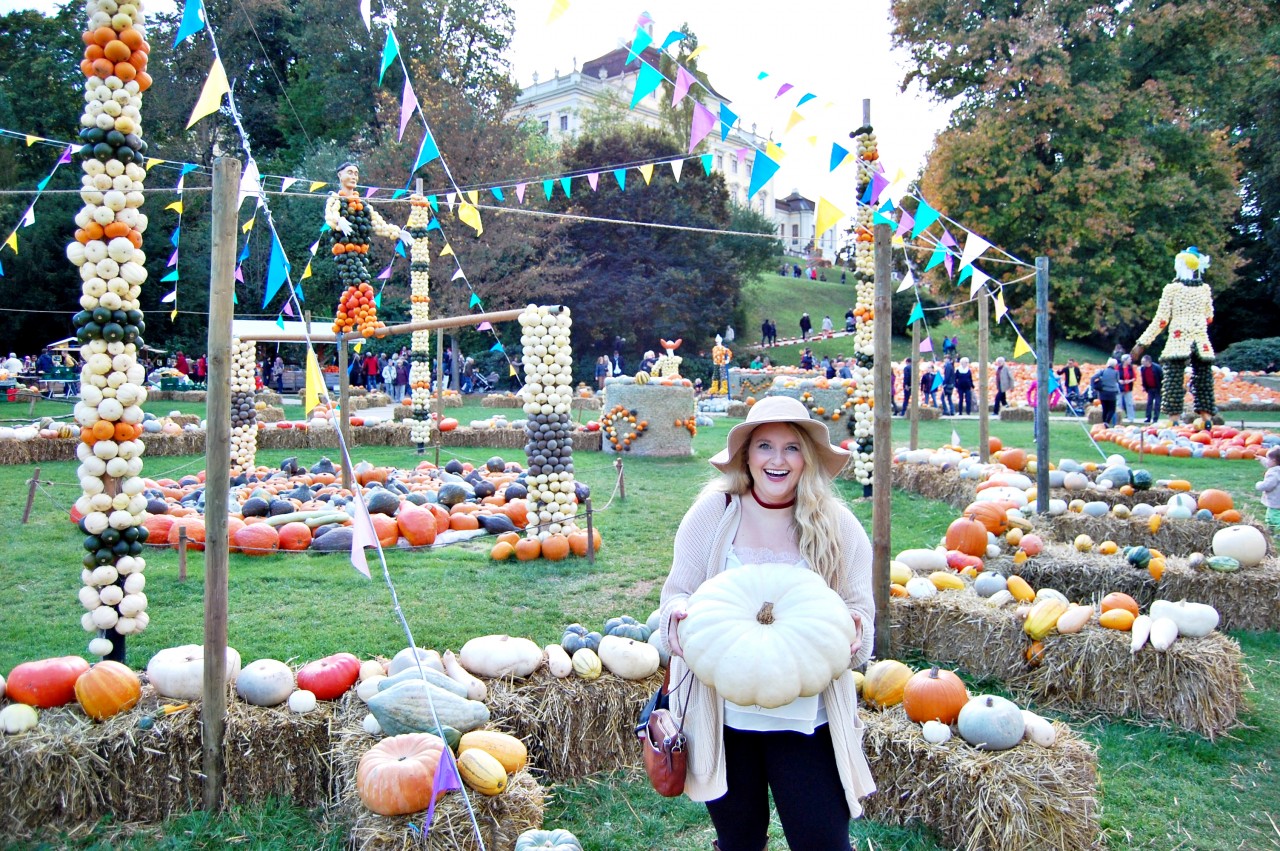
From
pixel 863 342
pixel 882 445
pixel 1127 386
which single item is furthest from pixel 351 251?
pixel 1127 386

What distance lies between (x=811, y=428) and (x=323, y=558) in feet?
20.3

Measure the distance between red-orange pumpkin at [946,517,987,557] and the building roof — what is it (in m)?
84.7

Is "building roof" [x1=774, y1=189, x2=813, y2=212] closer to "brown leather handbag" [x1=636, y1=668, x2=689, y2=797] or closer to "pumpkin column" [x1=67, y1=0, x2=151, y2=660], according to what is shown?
"pumpkin column" [x1=67, y1=0, x2=151, y2=660]

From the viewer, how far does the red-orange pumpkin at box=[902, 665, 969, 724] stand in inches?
148

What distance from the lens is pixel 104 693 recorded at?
376 cm

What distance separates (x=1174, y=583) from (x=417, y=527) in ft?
20.4

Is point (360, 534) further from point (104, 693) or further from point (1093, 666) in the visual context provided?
point (1093, 666)

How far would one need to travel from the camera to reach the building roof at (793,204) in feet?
289

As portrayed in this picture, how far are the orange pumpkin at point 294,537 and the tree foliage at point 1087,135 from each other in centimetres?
2211

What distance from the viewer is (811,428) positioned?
2.76m

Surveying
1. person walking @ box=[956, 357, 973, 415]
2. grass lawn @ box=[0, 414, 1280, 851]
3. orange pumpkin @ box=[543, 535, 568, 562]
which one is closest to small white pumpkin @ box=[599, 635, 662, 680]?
grass lawn @ box=[0, 414, 1280, 851]

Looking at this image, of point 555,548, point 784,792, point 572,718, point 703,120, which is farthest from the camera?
point 555,548

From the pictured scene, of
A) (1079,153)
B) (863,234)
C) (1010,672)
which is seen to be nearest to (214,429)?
(1010,672)

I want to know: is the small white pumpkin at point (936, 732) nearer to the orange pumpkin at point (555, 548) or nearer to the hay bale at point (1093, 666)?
the hay bale at point (1093, 666)
